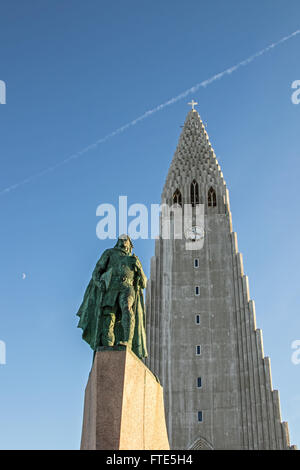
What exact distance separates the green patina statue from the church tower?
2709cm

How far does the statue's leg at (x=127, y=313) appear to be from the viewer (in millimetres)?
10305

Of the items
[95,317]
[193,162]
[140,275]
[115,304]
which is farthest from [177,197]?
[115,304]

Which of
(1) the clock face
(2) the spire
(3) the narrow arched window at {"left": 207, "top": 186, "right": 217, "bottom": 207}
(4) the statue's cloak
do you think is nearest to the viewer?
(4) the statue's cloak

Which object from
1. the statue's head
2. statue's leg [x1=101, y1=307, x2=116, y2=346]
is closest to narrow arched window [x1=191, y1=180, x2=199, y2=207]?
the statue's head

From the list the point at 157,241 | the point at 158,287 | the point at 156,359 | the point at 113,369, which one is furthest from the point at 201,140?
the point at 113,369

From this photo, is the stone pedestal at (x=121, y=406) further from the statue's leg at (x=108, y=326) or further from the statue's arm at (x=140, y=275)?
the statue's arm at (x=140, y=275)

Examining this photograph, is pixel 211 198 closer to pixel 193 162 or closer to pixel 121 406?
pixel 193 162

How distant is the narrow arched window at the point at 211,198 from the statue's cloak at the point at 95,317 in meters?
35.9

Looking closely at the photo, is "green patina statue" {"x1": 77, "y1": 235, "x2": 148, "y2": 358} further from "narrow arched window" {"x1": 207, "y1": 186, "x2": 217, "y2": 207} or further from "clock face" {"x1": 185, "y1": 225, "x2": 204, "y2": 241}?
"narrow arched window" {"x1": 207, "y1": 186, "x2": 217, "y2": 207}

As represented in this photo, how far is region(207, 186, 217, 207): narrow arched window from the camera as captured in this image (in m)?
46.5

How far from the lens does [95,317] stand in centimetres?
1075

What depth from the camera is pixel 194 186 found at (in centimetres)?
4725

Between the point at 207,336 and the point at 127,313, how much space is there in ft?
99.7
